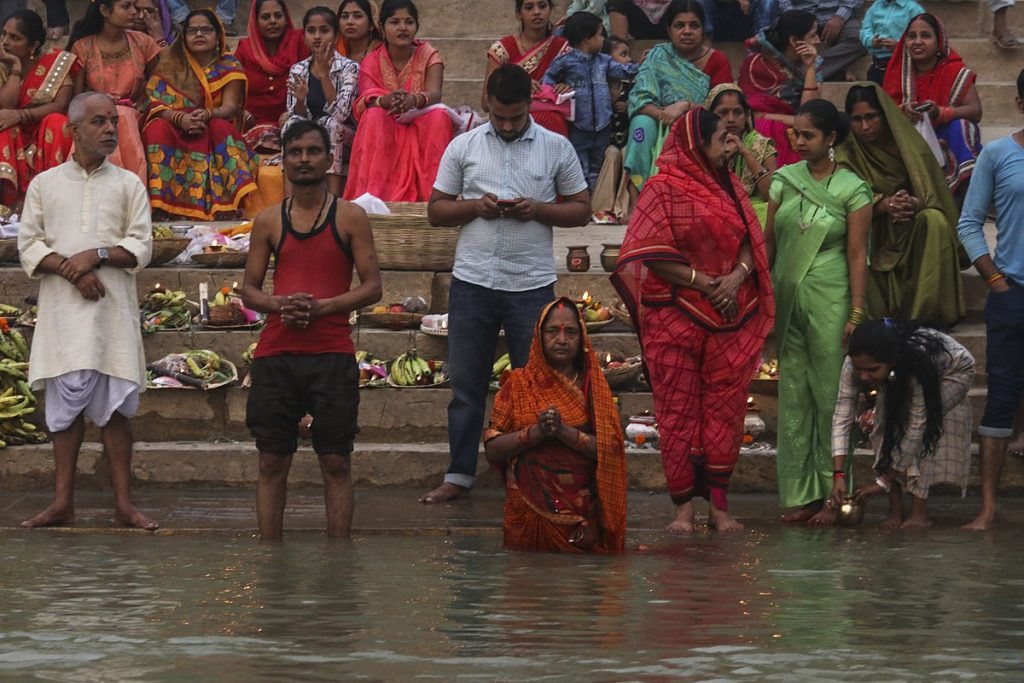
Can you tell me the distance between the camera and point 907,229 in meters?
9.93

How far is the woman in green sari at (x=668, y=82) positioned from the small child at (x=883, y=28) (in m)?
1.16

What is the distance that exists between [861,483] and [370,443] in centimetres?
245

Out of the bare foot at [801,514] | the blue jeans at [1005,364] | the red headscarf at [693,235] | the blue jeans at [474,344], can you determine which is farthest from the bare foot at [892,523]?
the blue jeans at [474,344]

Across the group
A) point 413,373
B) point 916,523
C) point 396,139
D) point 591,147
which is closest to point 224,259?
point 396,139

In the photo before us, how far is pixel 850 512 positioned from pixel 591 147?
4982mm

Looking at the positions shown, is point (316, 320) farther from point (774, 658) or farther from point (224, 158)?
point (224, 158)

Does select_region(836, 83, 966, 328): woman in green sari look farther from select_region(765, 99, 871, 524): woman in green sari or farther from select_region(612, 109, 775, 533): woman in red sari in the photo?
select_region(612, 109, 775, 533): woman in red sari

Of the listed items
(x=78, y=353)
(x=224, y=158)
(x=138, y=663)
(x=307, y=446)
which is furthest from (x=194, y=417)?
(x=138, y=663)

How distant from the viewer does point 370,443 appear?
9.71m

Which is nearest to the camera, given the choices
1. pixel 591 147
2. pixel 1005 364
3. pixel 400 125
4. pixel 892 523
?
pixel 892 523

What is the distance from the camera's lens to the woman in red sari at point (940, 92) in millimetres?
11523

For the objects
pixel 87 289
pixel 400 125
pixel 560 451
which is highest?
pixel 400 125

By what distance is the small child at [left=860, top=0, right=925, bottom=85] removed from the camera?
1304cm

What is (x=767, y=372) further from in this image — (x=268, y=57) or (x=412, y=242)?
(x=268, y=57)
